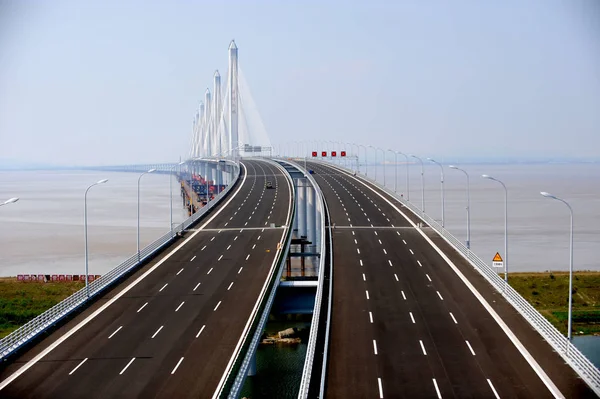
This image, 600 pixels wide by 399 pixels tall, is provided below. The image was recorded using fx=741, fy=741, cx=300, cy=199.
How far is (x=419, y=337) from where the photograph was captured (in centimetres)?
2930

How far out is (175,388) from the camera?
23.8m

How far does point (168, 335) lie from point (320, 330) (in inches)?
244

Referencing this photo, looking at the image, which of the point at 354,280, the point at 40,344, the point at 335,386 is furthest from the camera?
the point at 354,280

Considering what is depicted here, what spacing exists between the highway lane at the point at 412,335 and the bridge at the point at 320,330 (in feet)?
0.25

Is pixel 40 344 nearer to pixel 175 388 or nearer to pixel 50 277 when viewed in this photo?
pixel 175 388

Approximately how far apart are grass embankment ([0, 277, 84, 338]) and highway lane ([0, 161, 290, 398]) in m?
12.1

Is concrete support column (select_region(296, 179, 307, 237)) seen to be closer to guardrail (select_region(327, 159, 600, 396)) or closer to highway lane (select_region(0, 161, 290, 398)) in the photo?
highway lane (select_region(0, 161, 290, 398))

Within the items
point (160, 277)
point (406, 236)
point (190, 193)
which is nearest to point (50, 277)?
point (160, 277)

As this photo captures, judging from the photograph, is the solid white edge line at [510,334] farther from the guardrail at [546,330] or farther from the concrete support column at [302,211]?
the concrete support column at [302,211]

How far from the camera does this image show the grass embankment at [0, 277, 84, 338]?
171 feet

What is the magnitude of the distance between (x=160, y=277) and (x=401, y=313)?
605 inches

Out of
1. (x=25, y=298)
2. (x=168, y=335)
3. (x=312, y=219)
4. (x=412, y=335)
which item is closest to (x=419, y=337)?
(x=412, y=335)

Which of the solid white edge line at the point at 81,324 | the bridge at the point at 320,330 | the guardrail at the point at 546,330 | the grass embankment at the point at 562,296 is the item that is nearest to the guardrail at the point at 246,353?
the bridge at the point at 320,330

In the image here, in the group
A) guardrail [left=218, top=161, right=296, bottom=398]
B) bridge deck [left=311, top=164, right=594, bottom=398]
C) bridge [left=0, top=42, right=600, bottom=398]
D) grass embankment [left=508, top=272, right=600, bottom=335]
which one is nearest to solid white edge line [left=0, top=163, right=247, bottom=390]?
bridge [left=0, top=42, right=600, bottom=398]
